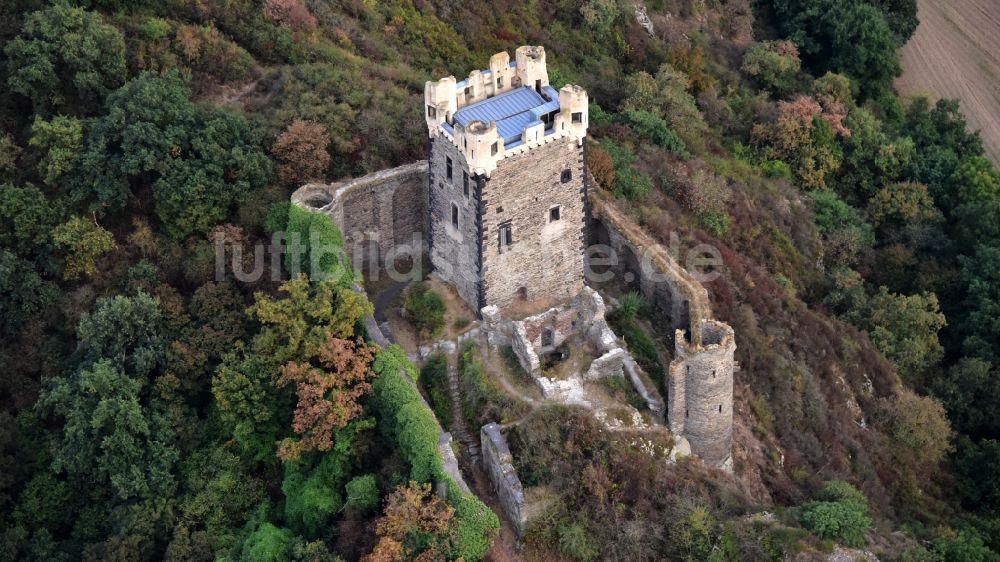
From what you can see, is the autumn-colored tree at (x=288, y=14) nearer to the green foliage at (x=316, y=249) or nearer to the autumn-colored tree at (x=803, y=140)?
the green foliage at (x=316, y=249)

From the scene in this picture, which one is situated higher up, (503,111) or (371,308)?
(503,111)

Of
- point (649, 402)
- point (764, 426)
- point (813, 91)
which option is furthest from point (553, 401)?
point (813, 91)

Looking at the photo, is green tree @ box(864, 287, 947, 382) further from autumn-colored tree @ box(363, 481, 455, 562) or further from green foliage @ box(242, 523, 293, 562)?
green foliage @ box(242, 523, 293, 562)

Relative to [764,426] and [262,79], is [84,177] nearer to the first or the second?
[262,79]

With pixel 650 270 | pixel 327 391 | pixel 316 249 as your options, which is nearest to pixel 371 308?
pixel 316 249

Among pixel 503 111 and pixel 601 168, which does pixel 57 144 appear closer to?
pixel 503 111

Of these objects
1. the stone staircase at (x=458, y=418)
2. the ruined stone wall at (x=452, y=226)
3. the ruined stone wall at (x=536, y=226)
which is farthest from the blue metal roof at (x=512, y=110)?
the stone staircase at (x=458, y=418)
